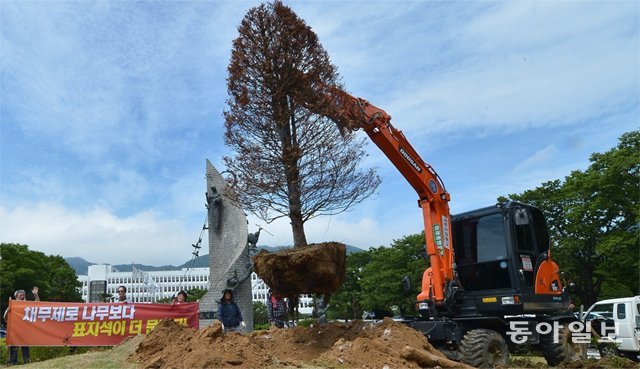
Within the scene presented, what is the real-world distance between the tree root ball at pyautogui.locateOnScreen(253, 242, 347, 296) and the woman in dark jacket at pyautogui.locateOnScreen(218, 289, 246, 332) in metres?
2.19

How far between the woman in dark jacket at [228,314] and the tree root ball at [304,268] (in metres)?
2.19

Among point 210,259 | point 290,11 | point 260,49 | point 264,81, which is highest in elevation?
point 290,11

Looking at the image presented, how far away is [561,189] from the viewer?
27.1m

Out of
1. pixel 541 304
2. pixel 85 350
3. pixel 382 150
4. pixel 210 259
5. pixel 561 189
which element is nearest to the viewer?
pixel 541 304

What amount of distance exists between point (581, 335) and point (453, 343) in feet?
8.62

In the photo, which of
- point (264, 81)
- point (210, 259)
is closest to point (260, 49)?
point (264, 81)

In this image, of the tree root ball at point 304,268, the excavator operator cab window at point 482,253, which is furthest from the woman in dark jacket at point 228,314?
the excavator operator cab window at point 482,253

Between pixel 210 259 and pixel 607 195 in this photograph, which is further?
pixel 607 195

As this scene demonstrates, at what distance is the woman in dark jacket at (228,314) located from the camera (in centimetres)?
978

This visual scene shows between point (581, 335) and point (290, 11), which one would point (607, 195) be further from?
point (290, 11)

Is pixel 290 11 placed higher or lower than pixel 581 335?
higher

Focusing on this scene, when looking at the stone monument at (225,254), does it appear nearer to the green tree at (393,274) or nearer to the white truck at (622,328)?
the white truck at (622,328)

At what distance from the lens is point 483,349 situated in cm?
808

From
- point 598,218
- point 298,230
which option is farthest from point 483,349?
point 598,218
